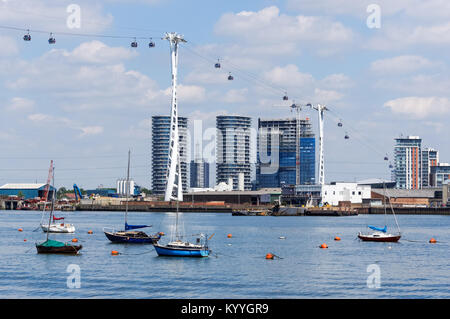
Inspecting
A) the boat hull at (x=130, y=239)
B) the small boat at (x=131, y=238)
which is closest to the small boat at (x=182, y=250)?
the small boat at (x=131, y=238)

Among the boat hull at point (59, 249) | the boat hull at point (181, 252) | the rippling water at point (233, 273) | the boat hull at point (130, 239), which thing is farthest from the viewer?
the boat hull at point (130, 239)

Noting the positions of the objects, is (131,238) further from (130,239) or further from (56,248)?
(56,248)

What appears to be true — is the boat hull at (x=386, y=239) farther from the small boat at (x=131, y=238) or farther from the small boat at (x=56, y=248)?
the small boat at (x=56, y=248)

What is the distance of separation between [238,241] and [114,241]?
17449mm

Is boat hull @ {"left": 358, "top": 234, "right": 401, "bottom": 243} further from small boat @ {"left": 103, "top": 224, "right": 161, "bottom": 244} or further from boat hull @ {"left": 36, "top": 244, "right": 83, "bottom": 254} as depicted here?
boat hull @ {"left": 36, "top": 244, "right": 83, "bottom": 254}

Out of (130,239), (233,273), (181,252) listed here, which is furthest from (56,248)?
(233,273)

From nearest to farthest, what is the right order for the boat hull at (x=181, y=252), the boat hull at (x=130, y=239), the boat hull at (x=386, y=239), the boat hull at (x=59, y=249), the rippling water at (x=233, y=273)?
the rippling water at (x=233, y=273) → the boat hull at (x=181, y=252) → the boat hull at (x=59, y=249) → the boat hull at (x=130, y=239) → the boat hull at (x=386, y=239)

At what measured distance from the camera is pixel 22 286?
44.9 meters

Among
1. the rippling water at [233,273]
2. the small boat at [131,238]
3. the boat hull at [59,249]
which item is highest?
the small boat at [131,238]

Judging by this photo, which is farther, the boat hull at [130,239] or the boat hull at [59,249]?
the boat hull at [130,239]

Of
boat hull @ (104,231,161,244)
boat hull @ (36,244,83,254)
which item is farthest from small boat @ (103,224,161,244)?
boat hull @ (36,244,83,254)

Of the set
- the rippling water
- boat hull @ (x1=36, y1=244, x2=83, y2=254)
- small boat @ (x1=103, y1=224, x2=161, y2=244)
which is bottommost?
the rippling water
